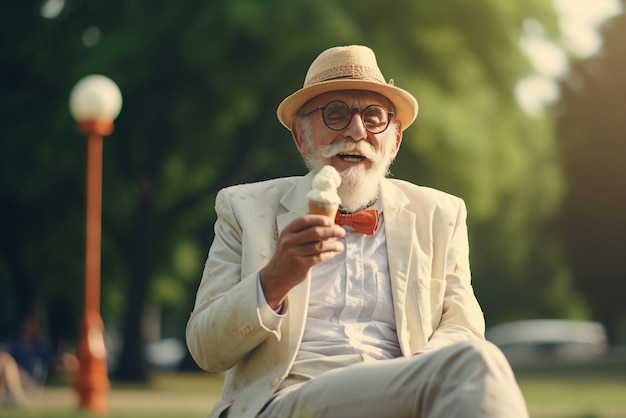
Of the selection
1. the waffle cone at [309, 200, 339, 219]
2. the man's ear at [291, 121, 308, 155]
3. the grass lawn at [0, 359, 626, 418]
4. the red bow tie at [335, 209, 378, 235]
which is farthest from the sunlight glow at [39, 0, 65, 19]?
the waffle cone at [309, 200, 339, 219]

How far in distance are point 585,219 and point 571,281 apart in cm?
223

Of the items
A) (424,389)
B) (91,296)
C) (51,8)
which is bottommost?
(424,389)

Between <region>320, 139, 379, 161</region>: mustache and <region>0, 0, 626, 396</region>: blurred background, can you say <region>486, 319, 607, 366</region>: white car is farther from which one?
<region>320, 139, 379, 161</region>: mustache

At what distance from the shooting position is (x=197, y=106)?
22734 mm

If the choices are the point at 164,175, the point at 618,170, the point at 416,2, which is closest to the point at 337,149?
the point at 416,2

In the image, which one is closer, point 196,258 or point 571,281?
point 196,258

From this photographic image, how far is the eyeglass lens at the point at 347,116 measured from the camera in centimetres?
455

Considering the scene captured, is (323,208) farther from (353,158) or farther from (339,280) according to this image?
(353,158)

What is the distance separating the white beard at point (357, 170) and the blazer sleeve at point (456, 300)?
1.09ft

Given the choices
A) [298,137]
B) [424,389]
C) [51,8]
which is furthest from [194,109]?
[424,389]

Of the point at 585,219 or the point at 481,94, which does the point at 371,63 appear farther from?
the point at 585,219

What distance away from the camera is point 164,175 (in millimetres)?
25766

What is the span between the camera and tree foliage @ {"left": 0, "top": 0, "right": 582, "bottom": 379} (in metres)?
21.1

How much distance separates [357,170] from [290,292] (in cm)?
57
